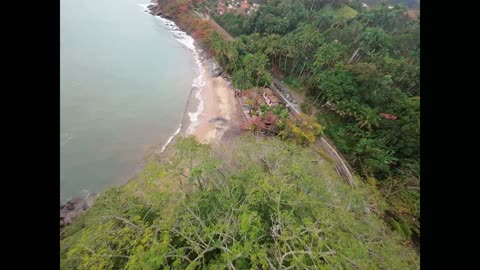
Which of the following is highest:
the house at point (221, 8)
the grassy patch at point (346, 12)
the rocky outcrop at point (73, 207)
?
the grassy patch at point (346, 12)

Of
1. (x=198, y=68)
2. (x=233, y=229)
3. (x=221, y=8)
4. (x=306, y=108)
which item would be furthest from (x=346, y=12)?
(x=233, y=229)

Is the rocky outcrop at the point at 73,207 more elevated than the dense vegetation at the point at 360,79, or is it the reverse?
the dense vegetation at the point at 360,79

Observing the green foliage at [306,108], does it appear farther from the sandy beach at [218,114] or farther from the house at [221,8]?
the house at [221,8]

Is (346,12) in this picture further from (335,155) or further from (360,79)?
(335,155)

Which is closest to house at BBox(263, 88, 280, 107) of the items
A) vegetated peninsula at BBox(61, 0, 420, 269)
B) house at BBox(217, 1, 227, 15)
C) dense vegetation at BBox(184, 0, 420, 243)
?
vegetated peninsula at BBox(61, 0, 420, 269)

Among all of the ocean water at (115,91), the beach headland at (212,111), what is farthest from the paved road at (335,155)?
the ocean water at (115,91)

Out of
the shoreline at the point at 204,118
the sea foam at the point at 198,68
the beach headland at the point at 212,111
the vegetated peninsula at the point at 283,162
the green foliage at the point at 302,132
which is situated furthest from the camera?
the sea foam at the point at 198,68
